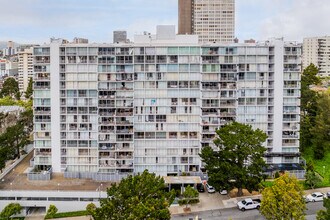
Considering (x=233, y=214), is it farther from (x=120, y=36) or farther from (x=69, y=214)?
(x=120, y=36)

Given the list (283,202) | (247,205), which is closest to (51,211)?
(247,205)

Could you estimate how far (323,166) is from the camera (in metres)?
68.9

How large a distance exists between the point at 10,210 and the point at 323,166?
1884 inches

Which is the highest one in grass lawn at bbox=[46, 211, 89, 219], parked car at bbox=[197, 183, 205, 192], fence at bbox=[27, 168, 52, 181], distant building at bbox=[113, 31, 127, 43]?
distant building at bbox=[113, 31, 127, 43]

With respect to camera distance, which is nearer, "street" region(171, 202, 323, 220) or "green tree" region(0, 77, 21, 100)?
"street" region(171, 202, 323, 220)

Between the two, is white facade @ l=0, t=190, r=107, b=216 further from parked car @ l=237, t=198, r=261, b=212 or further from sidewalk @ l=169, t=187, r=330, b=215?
parked car @ l=237, t=198, r=261, b=212

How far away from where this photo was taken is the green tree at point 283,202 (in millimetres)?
43188

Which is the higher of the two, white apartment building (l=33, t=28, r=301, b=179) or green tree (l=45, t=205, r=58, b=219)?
white apartment building (l=33, t=28, r=301, b=179)

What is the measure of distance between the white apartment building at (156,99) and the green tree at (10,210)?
12730mm

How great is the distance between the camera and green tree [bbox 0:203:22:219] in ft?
177

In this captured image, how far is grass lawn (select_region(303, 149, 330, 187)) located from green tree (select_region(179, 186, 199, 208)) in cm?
1856

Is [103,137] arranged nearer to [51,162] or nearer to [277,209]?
[51,162]

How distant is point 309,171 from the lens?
6247cm

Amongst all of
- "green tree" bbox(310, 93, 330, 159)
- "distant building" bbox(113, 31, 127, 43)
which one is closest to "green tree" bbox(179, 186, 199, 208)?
"green tree" bbox(310, 93, 330, 159)
